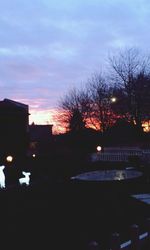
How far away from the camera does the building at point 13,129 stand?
33.1 metres

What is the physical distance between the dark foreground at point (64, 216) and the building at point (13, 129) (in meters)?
21.7

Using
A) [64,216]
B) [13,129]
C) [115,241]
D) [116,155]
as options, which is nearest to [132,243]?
[115,241]

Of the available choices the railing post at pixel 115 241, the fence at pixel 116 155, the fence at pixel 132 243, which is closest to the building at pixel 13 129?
the fence at pixel 116 155

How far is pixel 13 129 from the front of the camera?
3600cm

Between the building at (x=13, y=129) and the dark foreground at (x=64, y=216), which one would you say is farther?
the building at (x=13, y=129)

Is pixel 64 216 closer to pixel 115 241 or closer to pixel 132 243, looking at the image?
pixel 132 243

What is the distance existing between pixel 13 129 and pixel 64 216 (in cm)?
2720

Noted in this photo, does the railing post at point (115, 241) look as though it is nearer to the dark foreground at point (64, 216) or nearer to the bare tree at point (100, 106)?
the dark foreground at point (64, 216)

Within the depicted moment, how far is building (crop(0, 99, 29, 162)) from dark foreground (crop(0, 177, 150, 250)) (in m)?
21.7

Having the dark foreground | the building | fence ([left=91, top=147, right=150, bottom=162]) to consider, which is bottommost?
the dark foreground

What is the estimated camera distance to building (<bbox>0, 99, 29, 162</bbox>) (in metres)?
33.1

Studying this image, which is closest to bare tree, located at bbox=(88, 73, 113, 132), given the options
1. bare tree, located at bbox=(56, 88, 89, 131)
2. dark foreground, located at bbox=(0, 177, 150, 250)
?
bare tree, located at bbox=(56, 88, 89, 131)

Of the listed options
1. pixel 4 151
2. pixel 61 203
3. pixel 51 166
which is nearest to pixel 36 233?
pixel 61 203

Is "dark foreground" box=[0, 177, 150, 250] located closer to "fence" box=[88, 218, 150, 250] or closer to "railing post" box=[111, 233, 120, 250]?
"fence" box=[88, 218, 150, 250]
